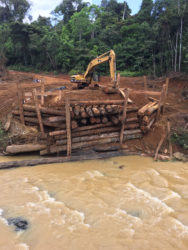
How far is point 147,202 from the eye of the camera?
529 cm

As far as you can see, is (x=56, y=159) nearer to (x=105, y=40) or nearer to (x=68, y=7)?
(x=105, y=40)

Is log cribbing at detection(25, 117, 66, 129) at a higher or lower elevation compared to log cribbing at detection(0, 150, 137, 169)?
higher

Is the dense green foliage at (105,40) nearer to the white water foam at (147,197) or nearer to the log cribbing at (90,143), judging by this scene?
the log cribbing at (90,143)

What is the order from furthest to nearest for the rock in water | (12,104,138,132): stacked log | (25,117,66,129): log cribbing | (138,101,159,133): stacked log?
(138,101,159,133): stacked log → (25,117,66,129): log cribbing → (12,104,138,132): stacked log → the rock in water

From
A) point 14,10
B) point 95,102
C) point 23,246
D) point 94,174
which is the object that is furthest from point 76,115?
point 14,10

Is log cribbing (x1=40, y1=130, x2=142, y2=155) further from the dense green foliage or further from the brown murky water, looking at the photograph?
the dense green foliage

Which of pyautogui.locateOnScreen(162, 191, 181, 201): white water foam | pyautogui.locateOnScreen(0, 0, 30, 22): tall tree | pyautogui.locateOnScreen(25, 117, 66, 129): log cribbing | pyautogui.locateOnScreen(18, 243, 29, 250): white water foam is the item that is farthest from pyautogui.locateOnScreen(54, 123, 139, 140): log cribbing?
pyautogui.locateOnScreen(0, 0, 30, 22): tall tree

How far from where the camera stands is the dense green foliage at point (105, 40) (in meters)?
24.5

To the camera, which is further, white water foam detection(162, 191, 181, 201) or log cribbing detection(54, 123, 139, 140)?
log cribbing detection(54, 123, 139, 140)

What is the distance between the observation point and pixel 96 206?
5.11 meters

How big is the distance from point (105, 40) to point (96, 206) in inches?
1364

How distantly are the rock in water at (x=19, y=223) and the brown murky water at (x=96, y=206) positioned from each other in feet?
0.31

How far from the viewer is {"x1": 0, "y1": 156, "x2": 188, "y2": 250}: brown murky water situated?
3.94 meters

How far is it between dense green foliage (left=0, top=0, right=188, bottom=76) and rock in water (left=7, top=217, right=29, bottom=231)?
22150 mm
